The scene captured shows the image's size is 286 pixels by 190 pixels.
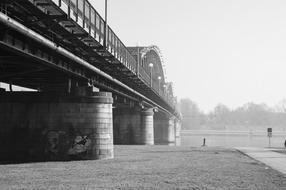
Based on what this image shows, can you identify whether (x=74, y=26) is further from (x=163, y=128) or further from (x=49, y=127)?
(x=163, y=128)

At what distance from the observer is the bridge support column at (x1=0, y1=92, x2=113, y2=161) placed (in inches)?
1216

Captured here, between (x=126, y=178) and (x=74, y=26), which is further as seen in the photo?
(x=74, y=26)

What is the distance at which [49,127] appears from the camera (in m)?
31.0

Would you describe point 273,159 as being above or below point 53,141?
below

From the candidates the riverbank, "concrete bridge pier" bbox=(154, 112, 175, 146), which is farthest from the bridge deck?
"concrete bridge pier" bbox=(154, 112, 175, 146)

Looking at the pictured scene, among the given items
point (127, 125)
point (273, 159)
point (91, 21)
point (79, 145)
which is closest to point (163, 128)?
point (127, 125)

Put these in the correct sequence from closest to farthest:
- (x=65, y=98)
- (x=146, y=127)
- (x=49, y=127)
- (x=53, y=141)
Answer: (x=53, y=141) < (x=49, y=127) < (x=65, y=98) < (x=146, y=127)

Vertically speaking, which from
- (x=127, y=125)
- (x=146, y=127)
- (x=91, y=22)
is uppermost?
(x=91, y=22)

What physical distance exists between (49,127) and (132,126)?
37.6m

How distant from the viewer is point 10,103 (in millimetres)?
31641

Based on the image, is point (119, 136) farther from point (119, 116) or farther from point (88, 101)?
point (88, 101)

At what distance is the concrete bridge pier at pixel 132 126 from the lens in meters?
66.9

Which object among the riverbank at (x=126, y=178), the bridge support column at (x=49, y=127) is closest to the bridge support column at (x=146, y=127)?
the bridge support column at (x=49, y=127)

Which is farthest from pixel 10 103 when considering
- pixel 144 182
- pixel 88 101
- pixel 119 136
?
pixel 119 136
